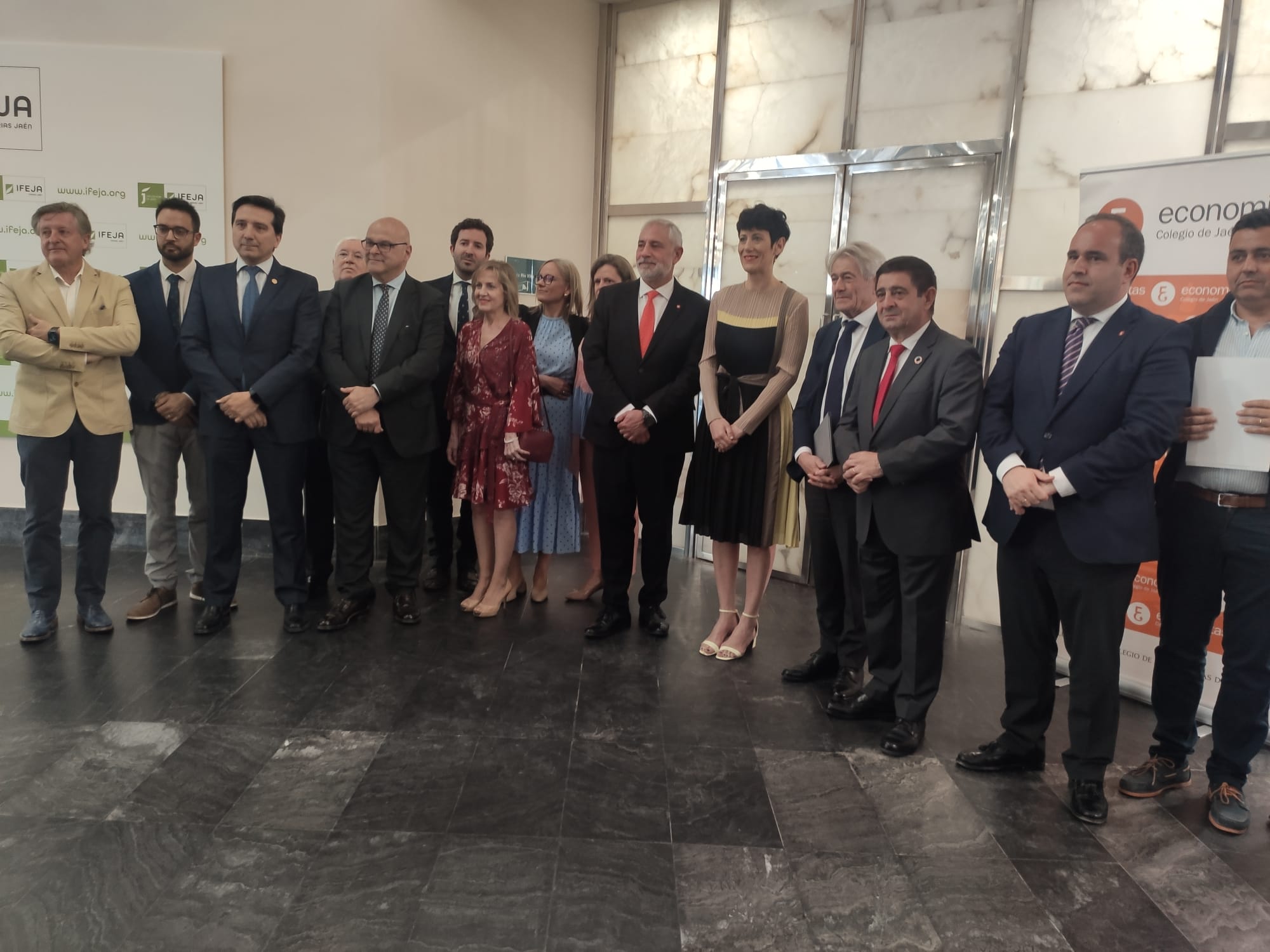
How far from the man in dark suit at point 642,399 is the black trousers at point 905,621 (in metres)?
1.06

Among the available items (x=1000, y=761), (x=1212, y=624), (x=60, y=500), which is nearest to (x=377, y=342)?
(x=60, y=500)

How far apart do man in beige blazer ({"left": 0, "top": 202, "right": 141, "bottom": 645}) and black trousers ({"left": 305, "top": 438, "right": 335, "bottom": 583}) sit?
877 mm

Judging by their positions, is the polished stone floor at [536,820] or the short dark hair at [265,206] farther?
the short dark hair at [265,206]

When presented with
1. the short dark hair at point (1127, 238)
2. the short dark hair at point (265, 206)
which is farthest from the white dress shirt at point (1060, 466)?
the short dark hair at point (265, 206)

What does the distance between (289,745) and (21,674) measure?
1.35 m

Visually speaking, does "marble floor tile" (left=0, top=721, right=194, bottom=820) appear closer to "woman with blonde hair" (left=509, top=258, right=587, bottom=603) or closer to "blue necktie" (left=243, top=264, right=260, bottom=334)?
"blue necktie" (left=243, top=264, right=260, bottom=334)

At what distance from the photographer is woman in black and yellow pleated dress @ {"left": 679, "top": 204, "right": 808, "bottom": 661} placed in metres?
3.45

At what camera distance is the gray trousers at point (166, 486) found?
155 inches

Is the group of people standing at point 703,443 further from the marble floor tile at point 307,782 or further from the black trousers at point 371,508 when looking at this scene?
the marble floor tile at point 307,782

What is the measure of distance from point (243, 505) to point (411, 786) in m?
1.86

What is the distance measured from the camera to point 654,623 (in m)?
3.96

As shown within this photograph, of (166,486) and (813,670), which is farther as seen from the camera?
(166,486)

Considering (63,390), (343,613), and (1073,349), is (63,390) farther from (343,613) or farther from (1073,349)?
(1073,349)

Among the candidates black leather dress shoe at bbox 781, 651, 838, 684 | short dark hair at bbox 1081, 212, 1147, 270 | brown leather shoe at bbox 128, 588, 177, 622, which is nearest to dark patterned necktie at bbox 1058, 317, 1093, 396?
short dark hair at bbox 1081, 212, 1147, 270
